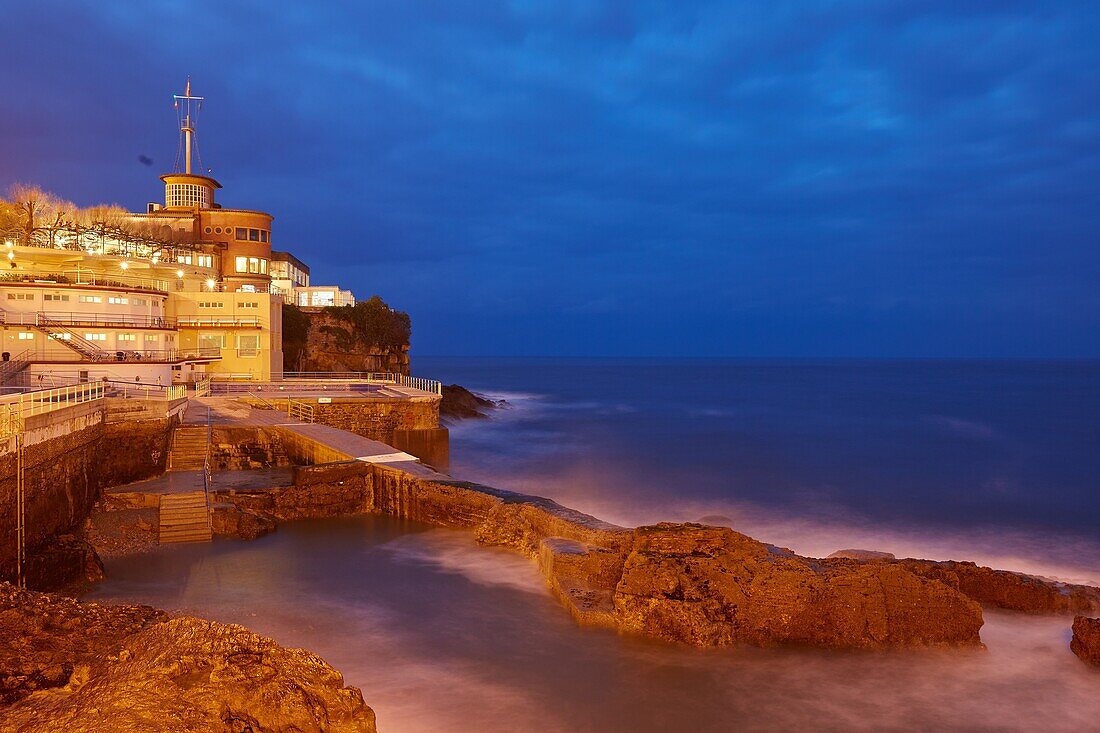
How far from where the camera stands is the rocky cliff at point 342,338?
1757 inches

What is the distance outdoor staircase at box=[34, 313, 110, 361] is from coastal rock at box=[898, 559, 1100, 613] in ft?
112

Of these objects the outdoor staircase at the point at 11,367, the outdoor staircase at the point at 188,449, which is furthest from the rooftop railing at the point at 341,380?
the outdoor staircase at the point at 188,449

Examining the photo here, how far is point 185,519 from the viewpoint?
1572 centimetres

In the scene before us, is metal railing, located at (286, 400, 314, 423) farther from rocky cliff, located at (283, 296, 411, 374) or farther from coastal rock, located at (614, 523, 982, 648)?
coastal rock, located at (614, 523, 982, 648)

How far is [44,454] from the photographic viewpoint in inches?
577

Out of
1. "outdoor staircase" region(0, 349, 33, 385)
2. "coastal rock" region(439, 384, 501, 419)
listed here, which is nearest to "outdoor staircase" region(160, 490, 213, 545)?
"outdoor staircase" region(0, 349, 33, 385)

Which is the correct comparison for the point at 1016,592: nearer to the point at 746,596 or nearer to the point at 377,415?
the point at 746,596

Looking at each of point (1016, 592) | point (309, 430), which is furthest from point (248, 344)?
point (1016, 592)

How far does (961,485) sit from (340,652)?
27.0m

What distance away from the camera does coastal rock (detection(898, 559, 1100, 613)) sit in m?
11.7

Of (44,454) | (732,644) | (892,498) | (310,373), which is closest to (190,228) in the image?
(310,373)

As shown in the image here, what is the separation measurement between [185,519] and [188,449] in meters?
6.17

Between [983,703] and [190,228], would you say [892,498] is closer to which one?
[983,703]

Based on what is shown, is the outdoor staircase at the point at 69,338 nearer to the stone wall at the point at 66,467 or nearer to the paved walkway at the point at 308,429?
the paved walkway at the point at 308,429
